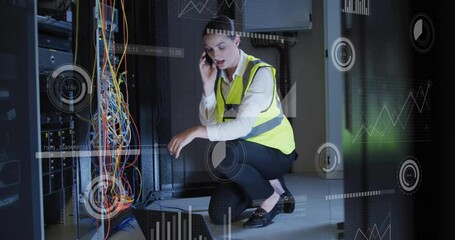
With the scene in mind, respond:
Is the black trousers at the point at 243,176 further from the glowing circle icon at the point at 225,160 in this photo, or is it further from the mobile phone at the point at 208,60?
the mobile phone at the point at 208,60

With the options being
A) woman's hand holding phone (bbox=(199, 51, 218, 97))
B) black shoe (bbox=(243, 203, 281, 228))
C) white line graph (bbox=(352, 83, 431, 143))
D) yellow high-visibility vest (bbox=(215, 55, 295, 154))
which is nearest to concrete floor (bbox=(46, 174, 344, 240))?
black shoe (bbox=(243, 203, 281, 228))

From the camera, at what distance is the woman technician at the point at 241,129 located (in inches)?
57.0

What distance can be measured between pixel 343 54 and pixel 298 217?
666 millimetres

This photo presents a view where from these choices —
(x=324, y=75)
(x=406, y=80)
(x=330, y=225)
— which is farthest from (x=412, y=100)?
(x=330, y=225)

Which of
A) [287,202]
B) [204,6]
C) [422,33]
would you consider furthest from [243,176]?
[422,33]

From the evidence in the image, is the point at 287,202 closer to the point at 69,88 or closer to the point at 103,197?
the point at 103,197

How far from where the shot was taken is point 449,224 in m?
1.89

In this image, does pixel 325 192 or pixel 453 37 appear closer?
pixel 325 192

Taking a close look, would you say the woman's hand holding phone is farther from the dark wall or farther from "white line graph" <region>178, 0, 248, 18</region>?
the dark wall

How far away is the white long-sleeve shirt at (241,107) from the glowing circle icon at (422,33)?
778 mm

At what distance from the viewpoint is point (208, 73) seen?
4.74ft

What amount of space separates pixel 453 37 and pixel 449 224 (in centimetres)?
83

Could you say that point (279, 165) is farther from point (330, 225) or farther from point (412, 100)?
point (412, 100)

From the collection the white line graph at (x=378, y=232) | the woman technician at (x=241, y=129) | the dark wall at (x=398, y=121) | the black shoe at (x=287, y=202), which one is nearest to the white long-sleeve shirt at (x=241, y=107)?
the woman technician at (x=241, y=129)
